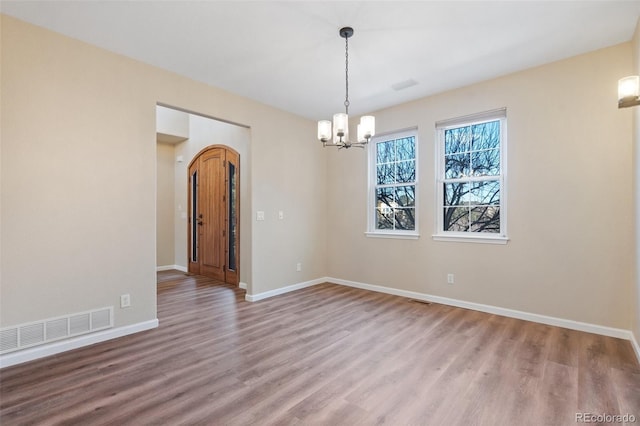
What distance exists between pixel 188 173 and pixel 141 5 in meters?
4.39

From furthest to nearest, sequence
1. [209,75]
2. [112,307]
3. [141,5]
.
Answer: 1. [209,75]
2. [112,307]
3. [141,5]

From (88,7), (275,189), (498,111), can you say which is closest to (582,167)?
(498,111)

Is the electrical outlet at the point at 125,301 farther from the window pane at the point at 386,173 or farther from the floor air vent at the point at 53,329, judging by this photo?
the window pane at the point at 386,173

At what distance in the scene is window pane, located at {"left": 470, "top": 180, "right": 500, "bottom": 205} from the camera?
3764mm

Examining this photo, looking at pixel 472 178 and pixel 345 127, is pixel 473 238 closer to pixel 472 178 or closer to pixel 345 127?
pixel 472 178

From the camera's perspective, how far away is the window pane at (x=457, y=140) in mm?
4020

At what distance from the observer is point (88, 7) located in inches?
93.8

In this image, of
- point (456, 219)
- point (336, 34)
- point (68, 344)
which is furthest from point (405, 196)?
point (68, 344)

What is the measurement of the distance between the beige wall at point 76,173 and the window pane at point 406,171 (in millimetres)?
2785

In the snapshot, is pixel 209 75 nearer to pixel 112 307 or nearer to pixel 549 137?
pixel 112 307

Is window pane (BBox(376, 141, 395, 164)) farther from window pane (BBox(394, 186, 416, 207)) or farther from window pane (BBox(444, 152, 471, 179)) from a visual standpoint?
window pane (BBox(444, 152, 471, 179))

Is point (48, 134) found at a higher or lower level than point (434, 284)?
higher
